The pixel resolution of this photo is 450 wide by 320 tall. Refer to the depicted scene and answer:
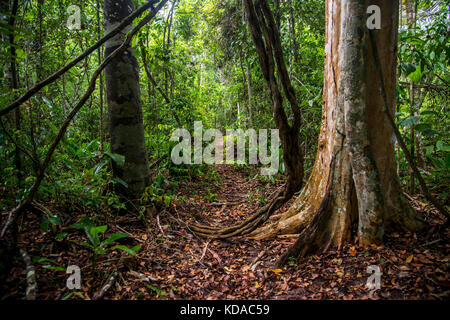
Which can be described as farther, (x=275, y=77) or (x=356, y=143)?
(x=275, y=77)

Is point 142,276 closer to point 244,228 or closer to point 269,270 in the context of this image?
point 269,270

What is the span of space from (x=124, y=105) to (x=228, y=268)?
88.5 inches

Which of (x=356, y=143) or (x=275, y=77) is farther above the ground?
(x=275, y=77)

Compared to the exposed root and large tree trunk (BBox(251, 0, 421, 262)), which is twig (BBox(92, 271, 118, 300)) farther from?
large tree trunk (BBox(251, 0, 421, 262))

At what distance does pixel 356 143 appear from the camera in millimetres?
2248

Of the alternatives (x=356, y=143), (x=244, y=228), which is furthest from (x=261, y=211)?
(x=356, y=143)

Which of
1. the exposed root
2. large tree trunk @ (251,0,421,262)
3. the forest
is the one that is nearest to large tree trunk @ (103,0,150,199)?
the forest

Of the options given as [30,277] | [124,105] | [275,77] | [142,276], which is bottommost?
[142,276]

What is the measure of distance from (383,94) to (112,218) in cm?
304

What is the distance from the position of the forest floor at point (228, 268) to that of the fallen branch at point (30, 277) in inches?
2.5

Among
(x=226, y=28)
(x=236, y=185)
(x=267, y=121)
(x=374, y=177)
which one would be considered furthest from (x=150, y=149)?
(x=226, y=28)

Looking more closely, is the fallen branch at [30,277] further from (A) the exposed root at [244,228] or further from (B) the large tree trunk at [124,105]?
(A) the exposed root at [244,228]

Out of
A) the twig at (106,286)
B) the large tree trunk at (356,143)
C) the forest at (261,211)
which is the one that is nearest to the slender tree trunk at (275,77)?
the forest at (261,211)

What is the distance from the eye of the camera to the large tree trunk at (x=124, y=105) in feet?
9.53
